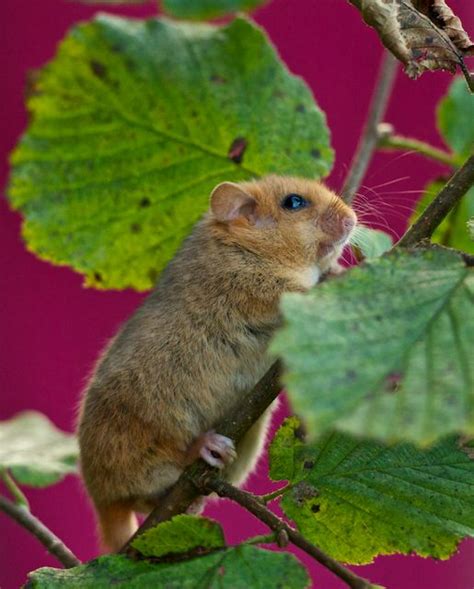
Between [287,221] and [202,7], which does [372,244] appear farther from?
[202,7]

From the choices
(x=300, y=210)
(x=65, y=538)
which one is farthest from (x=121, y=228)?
(x=65, y=538)

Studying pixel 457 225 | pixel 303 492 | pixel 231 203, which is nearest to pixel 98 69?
pixel 231 203

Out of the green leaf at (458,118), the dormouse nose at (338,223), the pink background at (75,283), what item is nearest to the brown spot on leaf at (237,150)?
the dormouse nose at (338,223)

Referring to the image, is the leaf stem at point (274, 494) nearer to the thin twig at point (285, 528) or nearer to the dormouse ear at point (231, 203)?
the thin twig at point (285, 528)

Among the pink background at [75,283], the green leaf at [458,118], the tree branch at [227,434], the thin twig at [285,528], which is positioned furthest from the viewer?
the pink background at [75,283]

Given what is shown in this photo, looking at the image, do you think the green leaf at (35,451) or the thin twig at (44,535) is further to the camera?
the green leaf at (35,451)

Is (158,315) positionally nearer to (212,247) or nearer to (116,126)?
(212,247)

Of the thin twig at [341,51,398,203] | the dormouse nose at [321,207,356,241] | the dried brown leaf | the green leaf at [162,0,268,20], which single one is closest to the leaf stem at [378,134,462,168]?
the thin twig at [341,51,398,203]

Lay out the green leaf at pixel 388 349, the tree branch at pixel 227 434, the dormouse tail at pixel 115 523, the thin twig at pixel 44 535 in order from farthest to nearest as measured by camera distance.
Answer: the dormouse tail at pixel 115 523 < the thin twig at pixel 44 535 < the tree branch at pixel 227 434 < the green leaf at pixel 388 349
